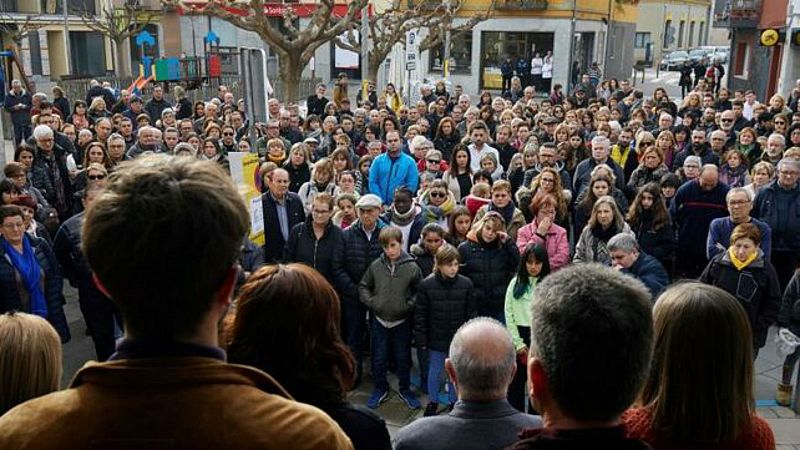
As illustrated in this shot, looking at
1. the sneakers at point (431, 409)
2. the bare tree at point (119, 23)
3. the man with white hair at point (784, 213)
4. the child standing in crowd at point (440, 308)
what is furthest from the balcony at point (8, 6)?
the man with white hair at point (784, 213)

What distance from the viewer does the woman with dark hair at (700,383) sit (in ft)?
7.61

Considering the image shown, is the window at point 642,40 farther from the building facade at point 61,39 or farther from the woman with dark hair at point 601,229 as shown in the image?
the woman with dark hair at point 601,229

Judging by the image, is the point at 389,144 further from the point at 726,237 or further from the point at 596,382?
the point at 596,382

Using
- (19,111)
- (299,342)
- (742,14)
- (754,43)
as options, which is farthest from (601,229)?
(754,43)

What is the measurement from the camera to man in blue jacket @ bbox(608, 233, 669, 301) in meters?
6.28

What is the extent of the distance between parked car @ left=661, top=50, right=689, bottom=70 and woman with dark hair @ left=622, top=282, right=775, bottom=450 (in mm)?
52748


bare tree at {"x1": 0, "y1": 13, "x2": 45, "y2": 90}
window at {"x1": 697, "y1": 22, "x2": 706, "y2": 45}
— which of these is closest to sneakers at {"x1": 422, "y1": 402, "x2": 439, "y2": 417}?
bare tree at {"x1": 0, "y1": 13, "x2": 45, "y2": 90}

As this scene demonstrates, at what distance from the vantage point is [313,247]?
23.5 feet

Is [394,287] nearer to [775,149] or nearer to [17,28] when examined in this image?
[775,149]

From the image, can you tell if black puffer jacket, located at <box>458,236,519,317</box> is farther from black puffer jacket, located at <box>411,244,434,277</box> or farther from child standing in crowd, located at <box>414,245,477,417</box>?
black puffer jacket, located at <box>411,244,434,277</box>

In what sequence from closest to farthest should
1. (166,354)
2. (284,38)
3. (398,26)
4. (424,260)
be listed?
(166,354)
(424,260)
(284,38)
(398,26)

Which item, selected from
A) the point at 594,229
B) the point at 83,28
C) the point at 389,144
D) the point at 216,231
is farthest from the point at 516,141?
the point at 83,28

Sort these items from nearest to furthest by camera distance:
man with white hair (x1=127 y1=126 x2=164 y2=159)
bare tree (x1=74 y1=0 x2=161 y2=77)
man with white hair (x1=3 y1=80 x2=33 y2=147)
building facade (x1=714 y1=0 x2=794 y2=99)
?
man with white hair (x1=127 y1=126 x2=164 y2=159) → man with white hair (x1=3 y1=80 x2=33 y2=147) → building facade (x1=714 y1=0 x2=794 y2=99) → bare tree (x1=74 y1=0 x2=161 y2=77)

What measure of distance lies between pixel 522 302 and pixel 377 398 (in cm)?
156
